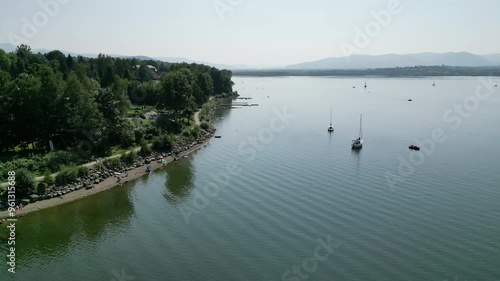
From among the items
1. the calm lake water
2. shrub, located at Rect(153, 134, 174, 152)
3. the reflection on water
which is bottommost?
the calm lake water

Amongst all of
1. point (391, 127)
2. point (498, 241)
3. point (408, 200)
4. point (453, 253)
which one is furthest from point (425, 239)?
point (391, 127)

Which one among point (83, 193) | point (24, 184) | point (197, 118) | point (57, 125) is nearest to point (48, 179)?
point (24, 184)

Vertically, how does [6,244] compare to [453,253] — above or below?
above

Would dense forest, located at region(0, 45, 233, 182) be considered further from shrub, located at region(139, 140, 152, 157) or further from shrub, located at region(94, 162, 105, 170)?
shrub, located at region(94, 162, 105, 170)

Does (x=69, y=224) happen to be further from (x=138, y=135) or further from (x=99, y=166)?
(x=138, y=135)

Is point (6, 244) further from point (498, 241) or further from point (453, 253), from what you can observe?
point (498, 241)

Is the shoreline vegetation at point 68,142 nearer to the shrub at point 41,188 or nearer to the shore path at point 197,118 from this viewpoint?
the shrub at point 41,188

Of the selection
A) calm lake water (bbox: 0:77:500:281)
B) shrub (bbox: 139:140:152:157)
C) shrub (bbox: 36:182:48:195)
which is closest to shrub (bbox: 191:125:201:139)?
calm lake water (bbox: 0:77:500:281)

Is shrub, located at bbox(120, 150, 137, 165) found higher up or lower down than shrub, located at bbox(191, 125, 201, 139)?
higher up
